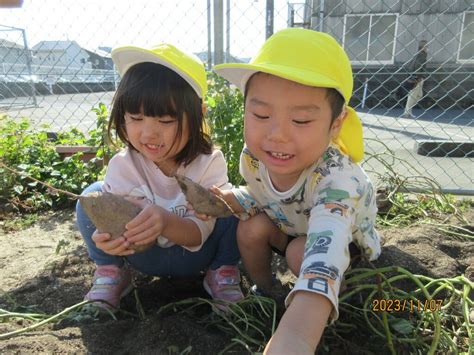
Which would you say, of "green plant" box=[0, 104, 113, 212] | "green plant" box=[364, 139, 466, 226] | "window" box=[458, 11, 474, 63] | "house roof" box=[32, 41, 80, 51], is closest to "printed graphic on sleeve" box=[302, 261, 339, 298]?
"green plant" box=[364, 139, 466, 226]

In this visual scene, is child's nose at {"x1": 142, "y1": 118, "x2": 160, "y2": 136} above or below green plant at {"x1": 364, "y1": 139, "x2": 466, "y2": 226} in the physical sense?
above

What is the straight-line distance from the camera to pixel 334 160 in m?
1.23

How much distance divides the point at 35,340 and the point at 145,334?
28 cm

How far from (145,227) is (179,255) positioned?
0.30 meters

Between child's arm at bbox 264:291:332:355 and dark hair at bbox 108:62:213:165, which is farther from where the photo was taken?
dark hair at bbox 108:62:213:165

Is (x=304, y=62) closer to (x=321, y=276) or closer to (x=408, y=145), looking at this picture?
(x=321, y=276)

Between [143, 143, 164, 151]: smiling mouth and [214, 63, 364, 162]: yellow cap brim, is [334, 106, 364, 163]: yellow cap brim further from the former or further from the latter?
[143, 143, 164, 151]: smiling mouth

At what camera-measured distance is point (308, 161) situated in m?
1.17

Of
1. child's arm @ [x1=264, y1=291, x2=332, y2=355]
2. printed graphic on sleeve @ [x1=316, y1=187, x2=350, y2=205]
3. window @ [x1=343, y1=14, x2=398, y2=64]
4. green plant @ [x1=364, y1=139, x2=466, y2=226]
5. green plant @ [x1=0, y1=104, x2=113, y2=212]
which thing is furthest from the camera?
window @ [x1=343, y1=14, x2=398, y2=64]

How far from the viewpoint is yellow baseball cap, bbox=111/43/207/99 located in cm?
136

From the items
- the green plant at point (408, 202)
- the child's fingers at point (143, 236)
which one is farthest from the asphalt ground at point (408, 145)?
the child's fingers at point (143, 236)

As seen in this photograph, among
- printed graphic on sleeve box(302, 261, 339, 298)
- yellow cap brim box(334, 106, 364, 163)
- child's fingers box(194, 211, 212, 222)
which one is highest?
yellow cap brim box(334, 106, 364, 163)
